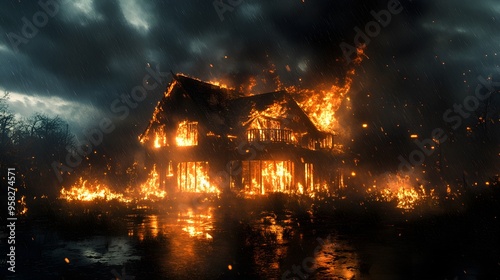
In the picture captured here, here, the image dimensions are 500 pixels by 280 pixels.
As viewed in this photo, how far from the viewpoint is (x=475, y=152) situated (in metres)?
43.3

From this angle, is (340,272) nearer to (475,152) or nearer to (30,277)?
(30,277)

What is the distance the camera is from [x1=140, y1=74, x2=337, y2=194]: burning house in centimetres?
2852

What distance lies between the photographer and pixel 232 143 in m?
29.0

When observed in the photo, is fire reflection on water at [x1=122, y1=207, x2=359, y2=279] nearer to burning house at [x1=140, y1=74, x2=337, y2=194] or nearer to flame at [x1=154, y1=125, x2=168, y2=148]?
burning house at [x1=140, y1=74, x2=337, y2=194]

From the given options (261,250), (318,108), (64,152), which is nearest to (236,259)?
(261,250)

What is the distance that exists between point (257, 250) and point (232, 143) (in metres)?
19.5

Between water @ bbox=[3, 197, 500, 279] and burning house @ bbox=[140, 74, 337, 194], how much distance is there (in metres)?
12.7

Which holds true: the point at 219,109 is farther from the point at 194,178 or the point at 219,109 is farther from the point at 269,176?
the point at 269,176

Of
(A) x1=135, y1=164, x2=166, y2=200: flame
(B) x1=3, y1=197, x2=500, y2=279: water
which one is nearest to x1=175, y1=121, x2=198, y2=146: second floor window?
(A) x1=135, y1=164, x2=166, y2=200: flame

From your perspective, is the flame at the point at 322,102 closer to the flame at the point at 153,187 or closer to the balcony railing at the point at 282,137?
the balcony railing at the point at 282,137

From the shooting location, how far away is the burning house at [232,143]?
1123 inches

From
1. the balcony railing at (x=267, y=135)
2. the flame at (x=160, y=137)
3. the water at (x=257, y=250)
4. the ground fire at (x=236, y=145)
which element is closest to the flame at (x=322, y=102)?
the ground fire at (x=236, y=145)

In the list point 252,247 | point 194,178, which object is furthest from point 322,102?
point 252,247

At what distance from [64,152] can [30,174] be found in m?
42.8
